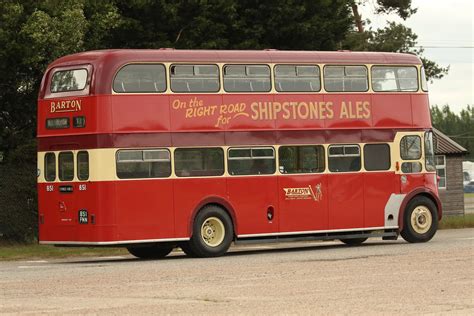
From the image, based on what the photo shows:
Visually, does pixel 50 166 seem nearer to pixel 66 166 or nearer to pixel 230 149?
pixel 66 166

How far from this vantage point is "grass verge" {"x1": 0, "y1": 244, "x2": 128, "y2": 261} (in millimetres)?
28781

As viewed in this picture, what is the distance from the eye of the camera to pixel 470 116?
18288cm

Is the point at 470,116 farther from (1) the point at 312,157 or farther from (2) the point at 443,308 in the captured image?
(2) the point at 443,308

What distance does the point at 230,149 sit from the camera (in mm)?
27000

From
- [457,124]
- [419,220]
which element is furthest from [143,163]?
[457,124]

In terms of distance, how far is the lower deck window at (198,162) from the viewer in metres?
26.3

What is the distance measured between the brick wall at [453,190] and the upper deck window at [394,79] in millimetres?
25669

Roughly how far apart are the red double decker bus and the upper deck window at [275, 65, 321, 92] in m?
0.03

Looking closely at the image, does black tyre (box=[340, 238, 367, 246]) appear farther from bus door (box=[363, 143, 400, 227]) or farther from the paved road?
the paved road

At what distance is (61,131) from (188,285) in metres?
8.31

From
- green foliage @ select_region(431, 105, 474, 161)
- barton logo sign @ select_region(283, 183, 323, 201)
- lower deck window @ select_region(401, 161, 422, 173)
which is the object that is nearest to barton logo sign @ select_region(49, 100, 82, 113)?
barton logo sign @ select_region(283, 183, 323, 201)

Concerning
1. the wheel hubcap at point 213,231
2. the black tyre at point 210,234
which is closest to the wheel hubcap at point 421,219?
the black tyre at point 210,234

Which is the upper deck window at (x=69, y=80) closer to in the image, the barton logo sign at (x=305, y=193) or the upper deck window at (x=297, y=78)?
the upper deck window at (x=297, y=78)

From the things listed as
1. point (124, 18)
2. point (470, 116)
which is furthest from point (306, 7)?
point (470, 116)
